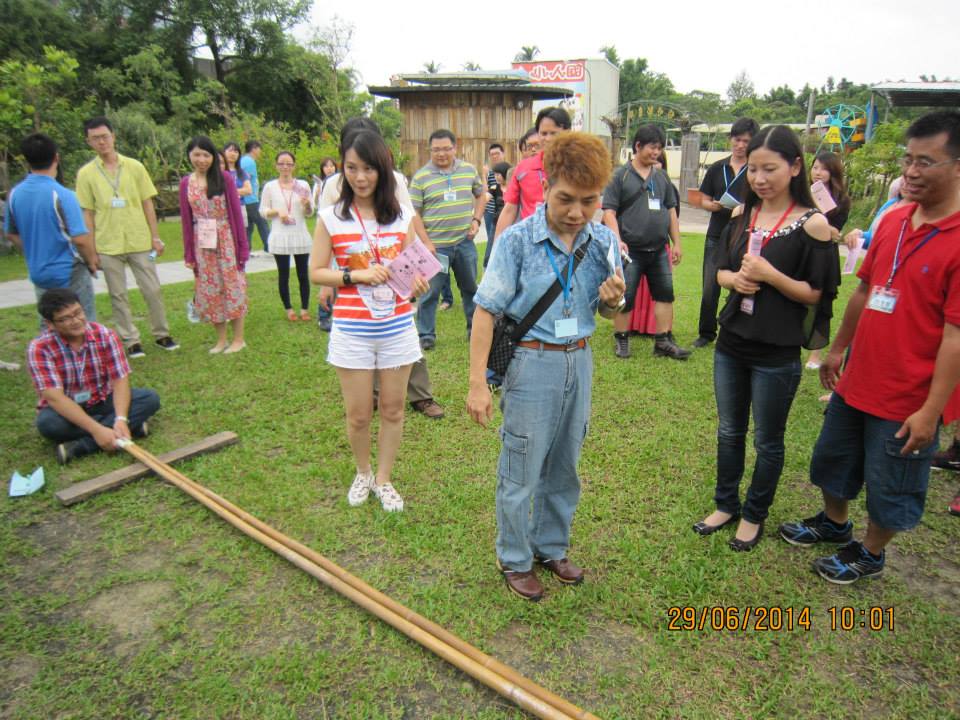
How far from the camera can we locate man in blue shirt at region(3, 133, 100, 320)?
16.5 feet

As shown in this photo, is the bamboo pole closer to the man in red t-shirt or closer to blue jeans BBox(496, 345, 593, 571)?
blue jeans BBox(496, 345, 593, 571)

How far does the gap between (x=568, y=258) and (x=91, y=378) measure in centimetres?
352

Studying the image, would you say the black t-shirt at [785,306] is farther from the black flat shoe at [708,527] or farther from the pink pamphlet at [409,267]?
the pink pamphlet at [409,267]

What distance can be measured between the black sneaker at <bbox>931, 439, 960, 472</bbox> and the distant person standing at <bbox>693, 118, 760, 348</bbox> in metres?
2.04

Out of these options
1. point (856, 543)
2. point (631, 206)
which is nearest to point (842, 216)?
point (631, 206)

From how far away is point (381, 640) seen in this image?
2543 millimetres

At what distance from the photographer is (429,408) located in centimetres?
Result: 471

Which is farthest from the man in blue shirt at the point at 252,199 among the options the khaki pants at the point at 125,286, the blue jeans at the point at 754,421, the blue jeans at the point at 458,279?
the blue jeans at the point at 754,421

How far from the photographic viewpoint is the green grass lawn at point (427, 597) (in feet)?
7.56

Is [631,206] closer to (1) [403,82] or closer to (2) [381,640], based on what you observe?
(2) [381,640]

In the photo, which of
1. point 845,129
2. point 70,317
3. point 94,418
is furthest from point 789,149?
point 845,129

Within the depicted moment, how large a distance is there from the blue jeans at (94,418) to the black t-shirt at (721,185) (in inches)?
204

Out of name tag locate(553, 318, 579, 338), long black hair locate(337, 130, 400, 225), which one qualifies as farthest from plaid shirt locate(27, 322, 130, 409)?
name tag locate(553, 318, 579, 338)

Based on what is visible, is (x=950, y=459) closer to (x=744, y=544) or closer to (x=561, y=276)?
(x=744, y=544)
